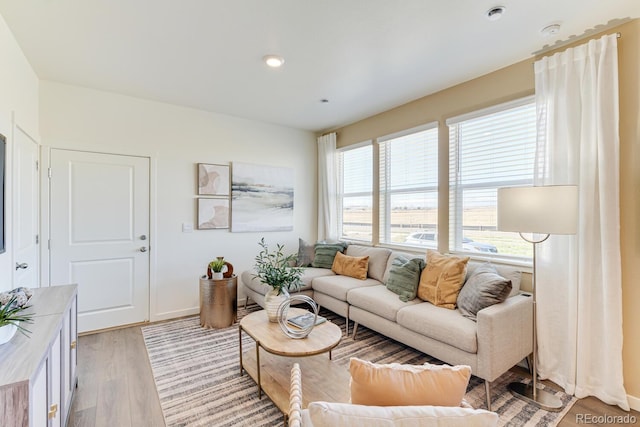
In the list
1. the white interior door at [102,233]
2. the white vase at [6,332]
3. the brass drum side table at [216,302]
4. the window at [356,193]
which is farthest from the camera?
the window at [356,193]

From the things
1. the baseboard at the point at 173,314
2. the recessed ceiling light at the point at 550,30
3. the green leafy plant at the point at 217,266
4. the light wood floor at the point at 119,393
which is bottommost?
the light wood floor at the point at 119,393

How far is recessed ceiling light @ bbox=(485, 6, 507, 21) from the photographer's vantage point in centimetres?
191

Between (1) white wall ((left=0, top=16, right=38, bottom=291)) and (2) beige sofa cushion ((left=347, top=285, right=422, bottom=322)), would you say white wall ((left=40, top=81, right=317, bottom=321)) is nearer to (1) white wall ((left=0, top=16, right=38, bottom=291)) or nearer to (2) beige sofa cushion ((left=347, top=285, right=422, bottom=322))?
(1) white wall ((left=0, top=16, right=38, bottom=291))

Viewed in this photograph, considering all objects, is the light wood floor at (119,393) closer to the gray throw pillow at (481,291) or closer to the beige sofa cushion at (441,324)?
the beige sofa cushion at (441,324)

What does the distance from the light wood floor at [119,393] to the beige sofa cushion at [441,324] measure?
69cm

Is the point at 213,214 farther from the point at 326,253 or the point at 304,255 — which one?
the point at 326,253

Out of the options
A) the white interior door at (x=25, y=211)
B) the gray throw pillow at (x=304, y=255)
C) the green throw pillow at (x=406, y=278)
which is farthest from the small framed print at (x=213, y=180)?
the green throw pillow at (x=406, y=278)

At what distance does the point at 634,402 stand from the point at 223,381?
2.90 m

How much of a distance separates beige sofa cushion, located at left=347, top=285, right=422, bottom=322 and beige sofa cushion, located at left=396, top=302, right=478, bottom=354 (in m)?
0.09

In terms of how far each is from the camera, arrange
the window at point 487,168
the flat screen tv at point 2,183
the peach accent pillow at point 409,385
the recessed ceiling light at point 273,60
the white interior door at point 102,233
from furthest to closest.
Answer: the white interior door at point 102,233, the window at point 487,168, the recessed ceiling light at point 273,60, the flat screen tv at point 2,183, the peach accent pillow at point 409,385

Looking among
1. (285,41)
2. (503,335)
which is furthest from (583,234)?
(285,41)

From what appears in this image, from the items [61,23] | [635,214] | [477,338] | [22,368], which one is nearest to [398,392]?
[22,368]

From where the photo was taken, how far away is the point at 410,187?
3.68m

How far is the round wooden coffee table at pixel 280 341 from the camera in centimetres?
192
